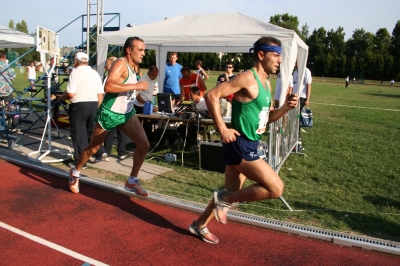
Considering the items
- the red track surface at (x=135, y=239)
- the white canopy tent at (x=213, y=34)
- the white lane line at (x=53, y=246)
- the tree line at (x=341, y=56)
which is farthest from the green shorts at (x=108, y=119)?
the tree line at (x=341, y=56)

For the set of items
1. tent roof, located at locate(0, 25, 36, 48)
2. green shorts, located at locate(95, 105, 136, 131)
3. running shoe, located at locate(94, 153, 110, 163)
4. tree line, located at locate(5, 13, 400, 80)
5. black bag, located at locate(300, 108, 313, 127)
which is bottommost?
running shoe, located at locate(94, 153, 110, 163)

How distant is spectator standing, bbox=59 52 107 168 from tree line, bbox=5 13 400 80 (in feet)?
145

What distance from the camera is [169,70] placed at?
452 inches

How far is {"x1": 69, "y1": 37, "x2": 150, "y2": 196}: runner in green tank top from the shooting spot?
15.4 ft

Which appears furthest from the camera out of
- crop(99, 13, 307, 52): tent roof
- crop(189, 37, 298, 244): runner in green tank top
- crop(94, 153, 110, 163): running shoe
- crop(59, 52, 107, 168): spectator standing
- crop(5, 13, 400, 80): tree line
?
crop(5, 13, 400, 80): tree line

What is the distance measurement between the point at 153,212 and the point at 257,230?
1.40 meters

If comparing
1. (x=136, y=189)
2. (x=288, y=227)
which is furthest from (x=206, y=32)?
(x=288, y=227)

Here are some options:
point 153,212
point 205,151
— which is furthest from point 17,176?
point 205,151

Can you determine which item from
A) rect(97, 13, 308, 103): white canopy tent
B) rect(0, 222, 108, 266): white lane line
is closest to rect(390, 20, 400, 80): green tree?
rect(97, 13, 308, 103): white canopy tent

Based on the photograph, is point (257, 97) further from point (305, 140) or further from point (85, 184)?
point (305, 140)

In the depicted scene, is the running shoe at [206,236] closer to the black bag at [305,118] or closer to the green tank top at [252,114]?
the green tank top at [252,114]

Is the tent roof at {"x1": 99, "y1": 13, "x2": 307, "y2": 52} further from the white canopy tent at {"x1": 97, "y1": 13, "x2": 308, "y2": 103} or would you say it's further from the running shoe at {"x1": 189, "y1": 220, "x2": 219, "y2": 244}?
the running shoe at {"x1": 189, "y1": 220, "x2": 219, "y2": 244}

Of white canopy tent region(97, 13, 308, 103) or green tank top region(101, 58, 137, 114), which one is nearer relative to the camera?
green tank top region(101, 58, 137, 114)

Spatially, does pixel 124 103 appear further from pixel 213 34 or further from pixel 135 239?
pixel 213 34
